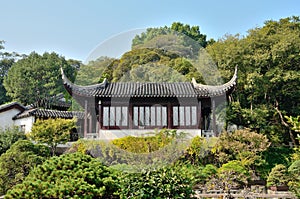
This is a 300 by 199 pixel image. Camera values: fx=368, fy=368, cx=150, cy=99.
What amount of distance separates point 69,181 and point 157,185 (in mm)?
1610

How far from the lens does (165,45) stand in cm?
1505

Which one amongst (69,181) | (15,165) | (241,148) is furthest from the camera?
(241,148)

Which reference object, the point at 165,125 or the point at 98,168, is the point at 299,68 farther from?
the point at 98,168

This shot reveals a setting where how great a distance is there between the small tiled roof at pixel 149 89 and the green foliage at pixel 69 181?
7.84 metres

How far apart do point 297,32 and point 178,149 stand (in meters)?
9.27

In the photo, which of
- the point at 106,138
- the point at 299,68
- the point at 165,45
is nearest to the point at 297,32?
the point at 299,68

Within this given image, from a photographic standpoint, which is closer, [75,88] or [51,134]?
[75,88]

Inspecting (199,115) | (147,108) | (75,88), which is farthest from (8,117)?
(199,115)

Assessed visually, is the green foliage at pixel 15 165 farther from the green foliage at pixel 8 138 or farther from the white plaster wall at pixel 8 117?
the white plaster wall at pixel 8 117

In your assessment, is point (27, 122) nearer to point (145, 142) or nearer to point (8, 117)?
point (8, 117)

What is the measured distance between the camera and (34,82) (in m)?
24.3

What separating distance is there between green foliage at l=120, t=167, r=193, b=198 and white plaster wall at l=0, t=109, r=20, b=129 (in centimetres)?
1490

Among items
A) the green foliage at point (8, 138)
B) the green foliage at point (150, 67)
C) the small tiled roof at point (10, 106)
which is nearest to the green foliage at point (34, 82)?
the small tiled roof at point (10, 106)

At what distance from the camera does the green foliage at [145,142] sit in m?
11.5
